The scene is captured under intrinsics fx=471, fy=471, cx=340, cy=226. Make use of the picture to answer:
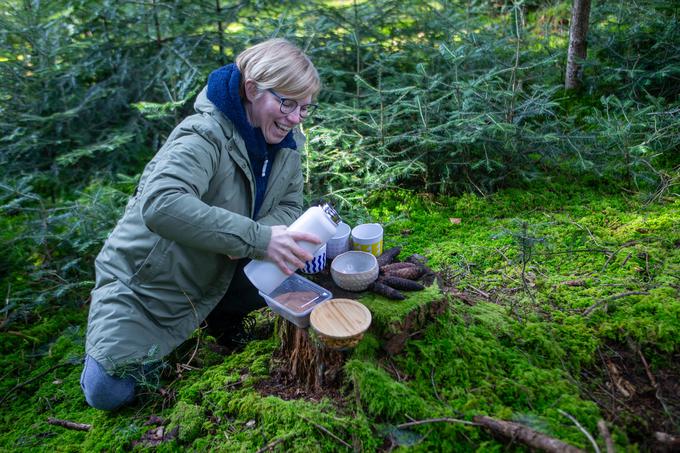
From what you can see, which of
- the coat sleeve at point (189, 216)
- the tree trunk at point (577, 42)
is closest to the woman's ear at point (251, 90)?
the coat sleeve at point (189, 216)

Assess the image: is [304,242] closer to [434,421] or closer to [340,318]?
[340,318]

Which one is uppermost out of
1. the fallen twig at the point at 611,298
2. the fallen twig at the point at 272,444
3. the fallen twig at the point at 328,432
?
the fallen twig at the point at 611,298

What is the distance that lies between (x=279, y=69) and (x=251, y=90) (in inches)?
7.9

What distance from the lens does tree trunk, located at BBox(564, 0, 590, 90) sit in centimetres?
436

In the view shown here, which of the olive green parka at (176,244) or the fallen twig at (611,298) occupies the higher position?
the olive green parka at (176,244)

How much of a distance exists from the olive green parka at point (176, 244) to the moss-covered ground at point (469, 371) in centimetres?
34

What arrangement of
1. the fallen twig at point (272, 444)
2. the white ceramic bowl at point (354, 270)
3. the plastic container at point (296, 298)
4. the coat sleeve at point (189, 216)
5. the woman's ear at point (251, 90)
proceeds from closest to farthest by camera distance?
the fallen twig at point (272, 444)
the coat sleeve at point (189, 216)
the plastic container at point (296, 298)
the white ceramic bowl at point (354, 270)
the woman's ear at point (251, 90)

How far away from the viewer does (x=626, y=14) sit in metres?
4.94

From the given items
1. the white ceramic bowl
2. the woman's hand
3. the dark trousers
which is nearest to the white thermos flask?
the woman's hand

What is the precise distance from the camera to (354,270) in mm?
2510

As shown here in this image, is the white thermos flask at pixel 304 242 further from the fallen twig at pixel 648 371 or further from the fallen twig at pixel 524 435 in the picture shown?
the fallen twig at pixel 648 371

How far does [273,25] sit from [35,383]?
3.38 meters

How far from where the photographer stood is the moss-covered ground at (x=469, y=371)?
1930mm

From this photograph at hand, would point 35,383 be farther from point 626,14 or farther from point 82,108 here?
point 626,14
